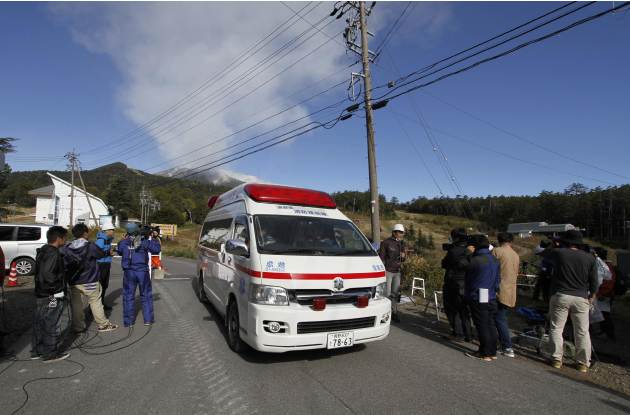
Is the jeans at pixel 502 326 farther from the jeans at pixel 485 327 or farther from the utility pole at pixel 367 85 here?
the utility pole at pixel 367 85

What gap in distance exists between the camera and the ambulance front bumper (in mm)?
4047

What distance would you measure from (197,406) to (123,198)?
81.0 meters

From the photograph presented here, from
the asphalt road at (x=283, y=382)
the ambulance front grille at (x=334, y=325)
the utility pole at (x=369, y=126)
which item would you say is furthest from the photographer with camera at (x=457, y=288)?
the utility pole at (x=369, y=126)

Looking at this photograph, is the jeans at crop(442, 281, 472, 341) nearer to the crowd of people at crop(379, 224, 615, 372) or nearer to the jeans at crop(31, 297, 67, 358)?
the crowd of people at crop(379, 224, 615, 372)

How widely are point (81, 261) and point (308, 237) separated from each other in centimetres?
372

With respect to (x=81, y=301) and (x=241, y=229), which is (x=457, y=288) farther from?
(x=81, y=301)

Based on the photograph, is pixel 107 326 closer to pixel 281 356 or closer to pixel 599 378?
pixel 281 356

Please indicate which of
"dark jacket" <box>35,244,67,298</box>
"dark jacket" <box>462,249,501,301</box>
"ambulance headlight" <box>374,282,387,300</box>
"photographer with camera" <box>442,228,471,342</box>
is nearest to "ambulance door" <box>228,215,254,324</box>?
"ambulance headlight" <box>374,282,387,300</box>

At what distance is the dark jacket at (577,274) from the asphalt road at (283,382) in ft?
3.65

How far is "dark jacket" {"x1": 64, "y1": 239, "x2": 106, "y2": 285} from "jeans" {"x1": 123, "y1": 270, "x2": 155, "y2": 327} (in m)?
0.51

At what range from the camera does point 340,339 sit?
4254mm

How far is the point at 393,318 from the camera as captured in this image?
738cm

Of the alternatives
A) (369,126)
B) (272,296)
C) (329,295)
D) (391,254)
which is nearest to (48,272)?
(272,296)

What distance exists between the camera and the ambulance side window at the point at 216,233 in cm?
632
